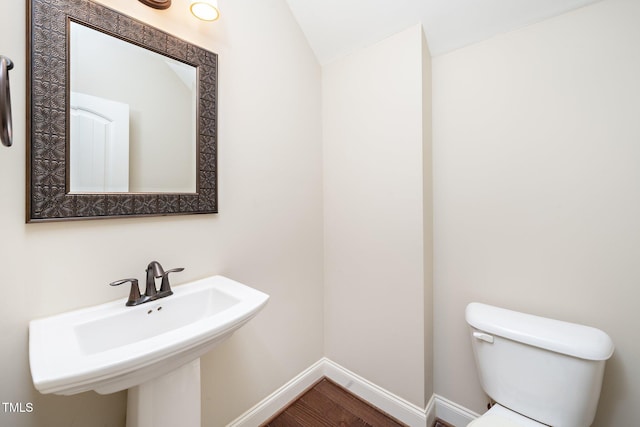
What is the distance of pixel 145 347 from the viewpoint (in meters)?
0.67

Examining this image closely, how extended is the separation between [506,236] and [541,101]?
2.08 ft

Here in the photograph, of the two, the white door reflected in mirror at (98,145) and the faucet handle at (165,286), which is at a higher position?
the white door reflected in mirror at (98,145)

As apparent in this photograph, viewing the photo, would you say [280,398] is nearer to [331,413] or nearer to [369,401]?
[331,413]

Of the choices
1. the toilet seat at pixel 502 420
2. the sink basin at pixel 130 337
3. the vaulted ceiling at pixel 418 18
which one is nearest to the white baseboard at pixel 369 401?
the toilet seat at pixel 502 420

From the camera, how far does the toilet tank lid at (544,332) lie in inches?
37.4

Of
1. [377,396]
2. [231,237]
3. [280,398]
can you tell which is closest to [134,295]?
[231,237]

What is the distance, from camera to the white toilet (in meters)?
0.96

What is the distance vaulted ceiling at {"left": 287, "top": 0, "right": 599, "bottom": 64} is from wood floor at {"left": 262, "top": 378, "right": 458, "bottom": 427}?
81.7 inches

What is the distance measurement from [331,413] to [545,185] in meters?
1.62

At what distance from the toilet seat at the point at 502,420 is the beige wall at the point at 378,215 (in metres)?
0.35

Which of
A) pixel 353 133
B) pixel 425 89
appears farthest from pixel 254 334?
pixel 425 89

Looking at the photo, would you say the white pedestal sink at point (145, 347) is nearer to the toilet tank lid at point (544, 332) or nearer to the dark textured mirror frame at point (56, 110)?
the dark textured mirror frame at point (56, 110)

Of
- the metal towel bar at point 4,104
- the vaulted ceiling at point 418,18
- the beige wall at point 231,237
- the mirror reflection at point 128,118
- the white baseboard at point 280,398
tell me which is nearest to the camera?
the metal towel bar at point 4,104

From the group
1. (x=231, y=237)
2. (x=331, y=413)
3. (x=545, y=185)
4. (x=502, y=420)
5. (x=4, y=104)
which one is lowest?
(x=331, y=413)
